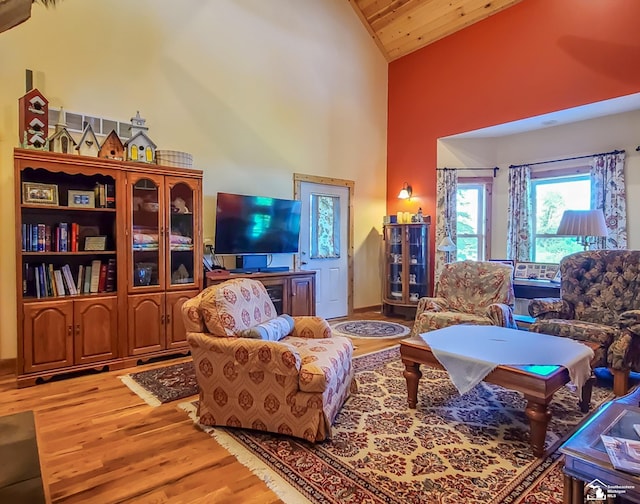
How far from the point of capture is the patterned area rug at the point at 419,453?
1903 millimetres

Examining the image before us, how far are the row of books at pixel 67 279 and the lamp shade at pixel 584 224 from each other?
4.72 metres

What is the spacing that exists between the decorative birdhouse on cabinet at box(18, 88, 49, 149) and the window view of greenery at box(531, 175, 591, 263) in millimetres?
5798

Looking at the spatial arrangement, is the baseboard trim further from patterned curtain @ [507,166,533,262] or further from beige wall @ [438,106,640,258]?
patterned curtain @ [507,166,533,262]

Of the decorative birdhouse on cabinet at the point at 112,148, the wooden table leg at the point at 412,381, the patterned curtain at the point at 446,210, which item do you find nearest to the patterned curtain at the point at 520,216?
the patterned curtain at the point at 446,210

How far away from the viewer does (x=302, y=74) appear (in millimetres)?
5648

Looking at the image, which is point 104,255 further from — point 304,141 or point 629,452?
point 629,452

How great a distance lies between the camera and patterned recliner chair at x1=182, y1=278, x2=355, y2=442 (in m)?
2.33

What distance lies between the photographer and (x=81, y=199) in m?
3.63

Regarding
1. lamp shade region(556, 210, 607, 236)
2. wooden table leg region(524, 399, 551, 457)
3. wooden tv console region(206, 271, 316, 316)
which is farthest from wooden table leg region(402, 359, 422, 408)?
lamp shade region(556, 210, 607, 236)

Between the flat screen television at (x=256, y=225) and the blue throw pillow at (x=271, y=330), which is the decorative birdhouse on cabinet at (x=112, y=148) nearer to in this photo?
the flat screen television at (x=256, y=225)

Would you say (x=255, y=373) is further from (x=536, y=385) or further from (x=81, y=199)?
(x=81, y=199)

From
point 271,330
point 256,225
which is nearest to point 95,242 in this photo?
point 256,225

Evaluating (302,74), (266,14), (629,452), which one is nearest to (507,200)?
(302,74)

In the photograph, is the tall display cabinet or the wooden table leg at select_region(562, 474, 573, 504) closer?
the wooden table leg at select_region(562, 474, 573, 504)
